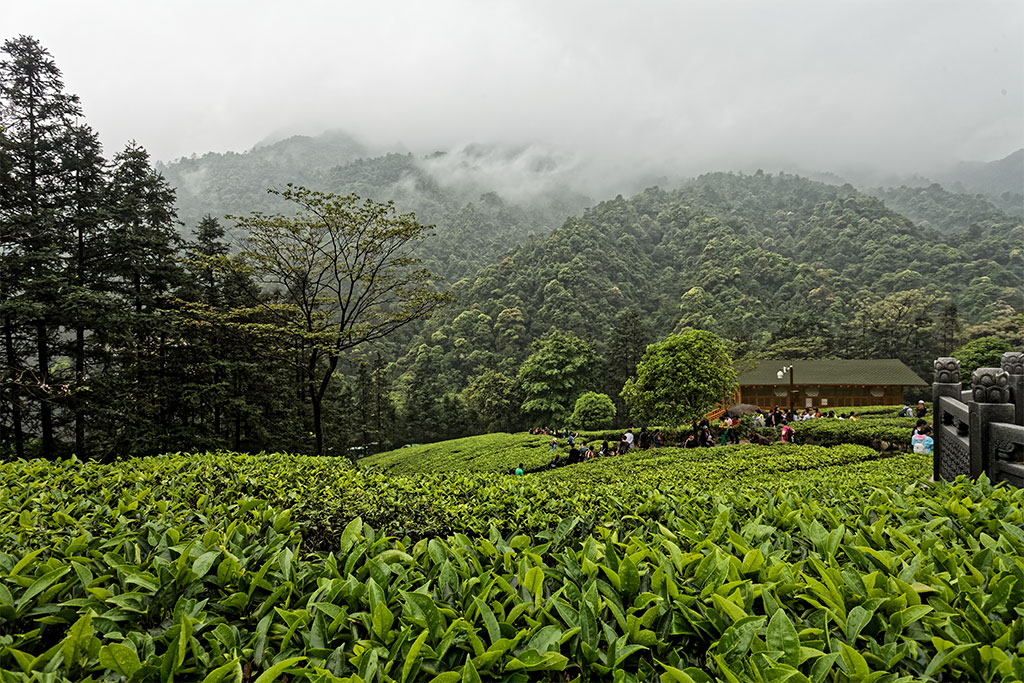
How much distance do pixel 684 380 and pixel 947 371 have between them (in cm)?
1254

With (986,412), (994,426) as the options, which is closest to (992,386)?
(986,412)

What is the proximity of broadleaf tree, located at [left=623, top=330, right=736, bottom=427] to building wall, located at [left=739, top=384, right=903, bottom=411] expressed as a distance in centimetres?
1501

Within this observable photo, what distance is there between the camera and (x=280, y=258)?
14273 mm

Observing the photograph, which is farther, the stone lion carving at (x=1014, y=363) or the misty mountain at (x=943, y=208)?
the misty mountain at (x=943, y=208)

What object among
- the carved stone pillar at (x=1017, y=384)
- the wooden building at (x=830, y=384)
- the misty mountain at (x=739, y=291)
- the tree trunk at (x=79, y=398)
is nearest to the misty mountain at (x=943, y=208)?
the misty mountain at (x=739, y=291)

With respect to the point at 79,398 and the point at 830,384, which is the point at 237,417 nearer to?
the point at 79,398

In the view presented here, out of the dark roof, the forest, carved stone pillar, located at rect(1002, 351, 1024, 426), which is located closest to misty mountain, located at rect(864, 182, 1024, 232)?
the forest

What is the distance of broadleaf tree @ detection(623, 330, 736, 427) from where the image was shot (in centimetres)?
1856

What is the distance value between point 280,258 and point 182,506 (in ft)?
41.1

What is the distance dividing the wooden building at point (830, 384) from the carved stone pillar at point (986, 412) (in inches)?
1108

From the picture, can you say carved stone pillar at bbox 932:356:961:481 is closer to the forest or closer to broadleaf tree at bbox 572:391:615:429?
the forest

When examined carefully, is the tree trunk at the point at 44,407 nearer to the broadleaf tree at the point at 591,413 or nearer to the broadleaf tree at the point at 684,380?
the broadleaf tree at the point at 684,380

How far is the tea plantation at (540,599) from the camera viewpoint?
1332 mm

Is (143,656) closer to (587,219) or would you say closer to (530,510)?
(530,510)
